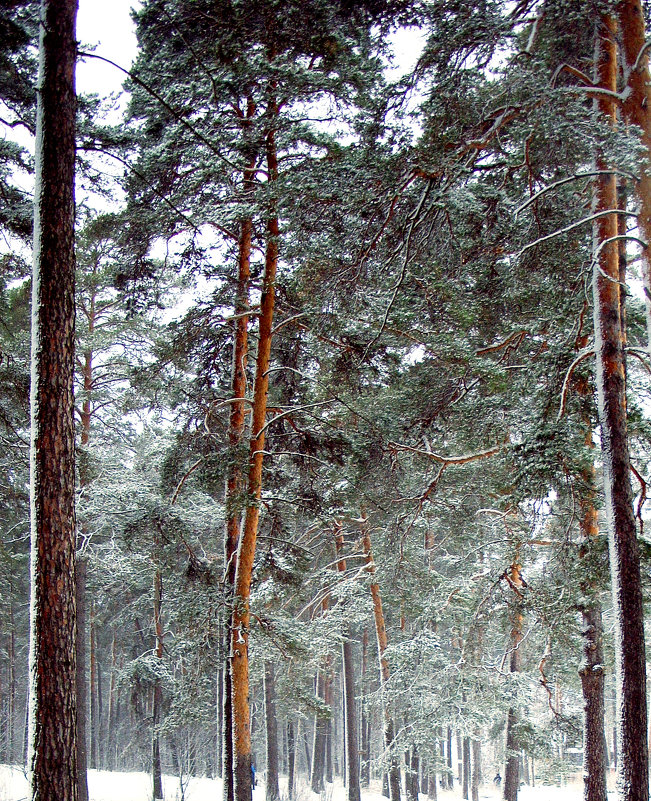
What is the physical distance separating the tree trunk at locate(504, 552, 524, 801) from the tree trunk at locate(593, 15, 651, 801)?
2.80 m

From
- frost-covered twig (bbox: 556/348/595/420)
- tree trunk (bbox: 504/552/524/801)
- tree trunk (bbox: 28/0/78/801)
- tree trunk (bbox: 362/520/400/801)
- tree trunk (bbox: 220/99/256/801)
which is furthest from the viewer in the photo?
tree trunk (bbox: 362/520/400/801)

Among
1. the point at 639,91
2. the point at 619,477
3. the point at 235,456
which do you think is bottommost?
the point at 619,477

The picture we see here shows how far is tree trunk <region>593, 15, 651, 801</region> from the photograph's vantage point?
509 cm

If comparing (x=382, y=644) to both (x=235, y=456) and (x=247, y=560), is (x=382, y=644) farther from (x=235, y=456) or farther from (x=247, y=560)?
(x=235, y=456)

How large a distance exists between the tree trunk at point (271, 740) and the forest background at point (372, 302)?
3.68 metres

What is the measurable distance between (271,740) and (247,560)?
926 centimetres

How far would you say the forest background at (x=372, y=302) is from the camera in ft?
17.5

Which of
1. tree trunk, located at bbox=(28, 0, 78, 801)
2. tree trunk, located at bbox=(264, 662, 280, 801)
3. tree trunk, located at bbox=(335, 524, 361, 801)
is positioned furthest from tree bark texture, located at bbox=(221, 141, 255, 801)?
tree trunk, located at bbox=(264, 662, 280, 801)

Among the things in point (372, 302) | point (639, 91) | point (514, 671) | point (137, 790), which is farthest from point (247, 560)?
point (137, 790)

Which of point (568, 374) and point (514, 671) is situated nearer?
point (568, 374)

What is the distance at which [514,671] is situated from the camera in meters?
13.5

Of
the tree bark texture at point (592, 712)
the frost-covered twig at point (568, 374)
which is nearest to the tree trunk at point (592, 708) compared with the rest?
the tree bark texture at point (592, 712)

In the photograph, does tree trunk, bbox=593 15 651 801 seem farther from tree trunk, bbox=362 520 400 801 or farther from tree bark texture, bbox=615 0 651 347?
tree trunk, bbox=362 520 400 801

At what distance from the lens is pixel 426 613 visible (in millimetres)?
10375
